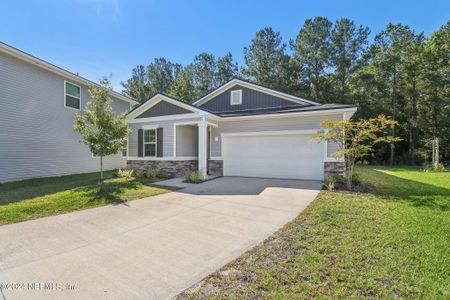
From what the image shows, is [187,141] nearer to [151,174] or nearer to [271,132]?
[151,174]

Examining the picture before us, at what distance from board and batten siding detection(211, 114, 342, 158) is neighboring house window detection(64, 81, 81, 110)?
27.0 feet

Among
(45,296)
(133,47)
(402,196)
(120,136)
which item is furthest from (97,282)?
(133,47)

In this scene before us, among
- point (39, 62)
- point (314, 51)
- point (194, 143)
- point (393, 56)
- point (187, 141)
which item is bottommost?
point (194, 143)

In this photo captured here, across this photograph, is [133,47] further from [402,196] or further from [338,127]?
[402,196]

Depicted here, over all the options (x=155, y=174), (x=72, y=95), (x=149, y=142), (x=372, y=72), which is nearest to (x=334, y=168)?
(x=155, y=174)

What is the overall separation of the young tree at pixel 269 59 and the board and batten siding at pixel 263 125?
55.2 ft

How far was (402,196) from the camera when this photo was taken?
7594 millimetres

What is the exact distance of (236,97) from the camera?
15.2 meters

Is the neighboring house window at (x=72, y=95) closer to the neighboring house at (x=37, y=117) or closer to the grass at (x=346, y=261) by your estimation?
the neighboring house at (x=37, y=117)

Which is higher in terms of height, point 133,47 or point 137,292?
point 133,47

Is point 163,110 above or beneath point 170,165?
above

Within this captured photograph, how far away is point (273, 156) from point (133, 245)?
864 centimetres

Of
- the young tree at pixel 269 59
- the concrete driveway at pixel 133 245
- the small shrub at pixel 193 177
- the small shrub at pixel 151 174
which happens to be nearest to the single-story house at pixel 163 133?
the small shrub at pixel 193 177

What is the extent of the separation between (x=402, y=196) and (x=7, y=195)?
1295 cm
